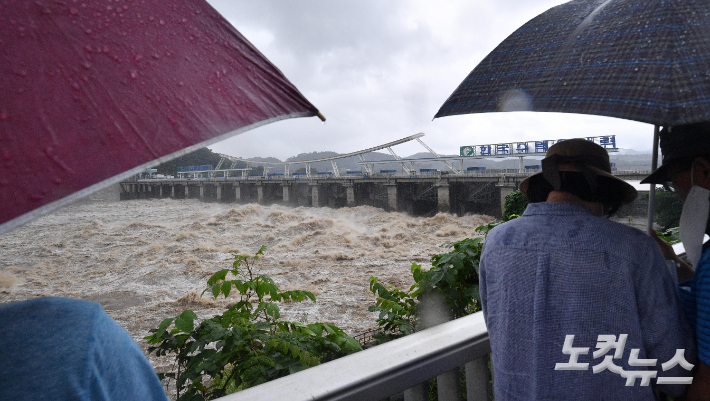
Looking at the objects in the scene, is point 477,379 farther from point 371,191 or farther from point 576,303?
point 371,191

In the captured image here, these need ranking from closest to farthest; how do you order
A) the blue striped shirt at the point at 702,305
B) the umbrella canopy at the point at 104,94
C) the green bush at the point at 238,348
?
the umbrella canopy at the point at 104,94
the blue striped shirt at the point at 702,305
the green bush at the point at 238,348

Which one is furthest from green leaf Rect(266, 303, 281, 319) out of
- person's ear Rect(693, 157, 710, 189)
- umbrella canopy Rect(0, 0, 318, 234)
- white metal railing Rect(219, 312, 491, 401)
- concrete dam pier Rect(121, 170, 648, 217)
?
concrete dam pier Rect(121, 170, 648, 217)

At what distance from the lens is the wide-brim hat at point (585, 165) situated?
2.53 ft

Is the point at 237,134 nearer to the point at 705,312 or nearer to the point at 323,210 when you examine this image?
the point at 705,312

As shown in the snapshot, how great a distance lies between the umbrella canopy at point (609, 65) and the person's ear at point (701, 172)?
112mm

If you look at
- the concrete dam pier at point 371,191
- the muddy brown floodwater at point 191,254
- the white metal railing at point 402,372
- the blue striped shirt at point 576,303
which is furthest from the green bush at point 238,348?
the concrete dam pier at point 371,191

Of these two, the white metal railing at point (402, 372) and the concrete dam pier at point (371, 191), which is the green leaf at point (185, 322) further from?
the concrete dam pier at point (371, 191)

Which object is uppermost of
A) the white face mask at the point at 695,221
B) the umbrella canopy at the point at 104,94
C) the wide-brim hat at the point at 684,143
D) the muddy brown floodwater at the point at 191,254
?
the umbrella canopy at the point at 104,94

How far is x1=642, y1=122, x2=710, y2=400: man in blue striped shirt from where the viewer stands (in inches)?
26.0

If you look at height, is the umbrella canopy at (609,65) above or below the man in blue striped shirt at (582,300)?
above

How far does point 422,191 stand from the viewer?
55.8 ft

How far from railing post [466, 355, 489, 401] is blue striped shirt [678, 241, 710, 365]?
1.68ft

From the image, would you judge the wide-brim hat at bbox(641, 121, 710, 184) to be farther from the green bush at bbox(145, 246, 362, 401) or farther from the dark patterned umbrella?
the green bush at bbox(145, 246, 362, 401)

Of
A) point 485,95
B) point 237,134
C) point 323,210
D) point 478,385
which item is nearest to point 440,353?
point 478,385
